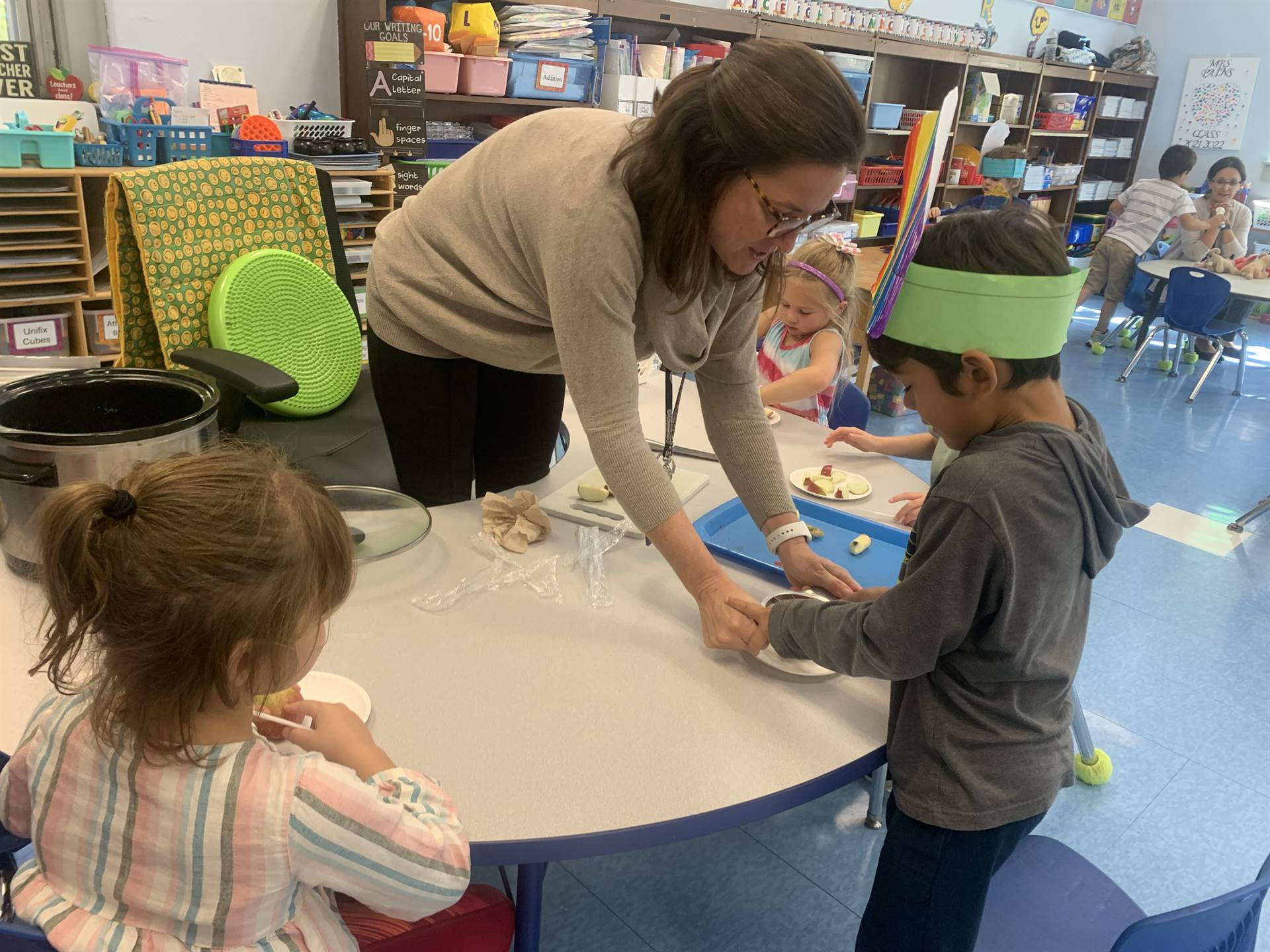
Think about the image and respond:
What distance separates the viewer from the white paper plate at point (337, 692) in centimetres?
93

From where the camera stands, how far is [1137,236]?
5598 millimetres

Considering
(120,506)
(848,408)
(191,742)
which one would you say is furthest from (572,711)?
(848,408)

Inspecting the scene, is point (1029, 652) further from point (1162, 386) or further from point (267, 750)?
point (1162, 386)

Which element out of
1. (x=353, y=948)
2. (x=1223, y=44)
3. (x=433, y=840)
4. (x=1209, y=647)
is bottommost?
(x=1209, y=647)

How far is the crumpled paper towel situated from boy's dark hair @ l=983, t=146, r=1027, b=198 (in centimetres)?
559

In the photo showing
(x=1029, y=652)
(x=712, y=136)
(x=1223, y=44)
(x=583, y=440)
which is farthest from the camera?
(x=1223, y=44)

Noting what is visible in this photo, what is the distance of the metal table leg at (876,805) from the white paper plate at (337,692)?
114cm

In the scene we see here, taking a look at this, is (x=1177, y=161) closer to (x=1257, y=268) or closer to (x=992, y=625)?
(x=1257, y=268)

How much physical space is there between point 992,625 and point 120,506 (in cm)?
75

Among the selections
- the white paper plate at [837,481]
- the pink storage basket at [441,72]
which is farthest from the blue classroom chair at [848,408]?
the pink storage basket at [441,72]

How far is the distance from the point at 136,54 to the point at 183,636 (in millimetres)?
2865

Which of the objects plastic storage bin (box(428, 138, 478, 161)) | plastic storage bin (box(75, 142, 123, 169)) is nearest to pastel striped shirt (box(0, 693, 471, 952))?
plastic storage bin (box(75, 142, 123, 169))

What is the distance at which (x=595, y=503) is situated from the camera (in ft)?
4.72

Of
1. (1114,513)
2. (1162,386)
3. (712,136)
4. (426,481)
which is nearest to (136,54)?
(426,481)
